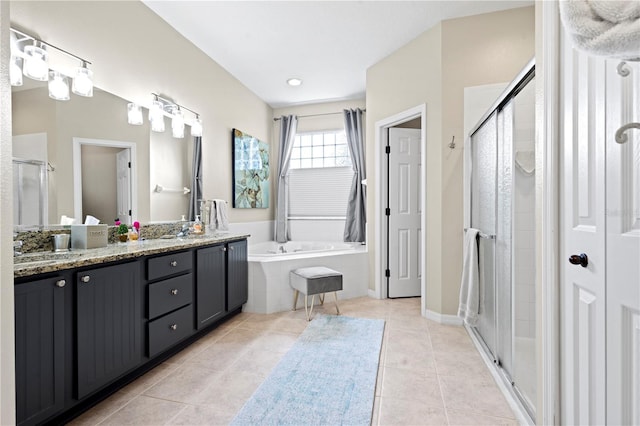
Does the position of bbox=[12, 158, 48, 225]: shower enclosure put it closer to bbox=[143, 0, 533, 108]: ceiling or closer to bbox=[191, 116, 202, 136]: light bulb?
bbox=[191, 116, 202, 136]: light bulb

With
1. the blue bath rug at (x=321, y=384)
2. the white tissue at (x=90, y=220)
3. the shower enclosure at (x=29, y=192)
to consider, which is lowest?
the blue bath rug at (x=321, y=384)

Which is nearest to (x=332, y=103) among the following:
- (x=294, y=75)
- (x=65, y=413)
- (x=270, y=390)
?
(x=294, y=75)

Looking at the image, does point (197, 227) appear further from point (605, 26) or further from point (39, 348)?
point (605, 26)

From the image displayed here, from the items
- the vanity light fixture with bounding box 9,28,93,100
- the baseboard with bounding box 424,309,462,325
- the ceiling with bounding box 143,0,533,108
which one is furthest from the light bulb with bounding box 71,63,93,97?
the baseboard with bounding box 424,309,462,325

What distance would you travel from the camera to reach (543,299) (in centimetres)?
114

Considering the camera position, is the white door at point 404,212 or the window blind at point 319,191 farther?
the window blind at point 319,191

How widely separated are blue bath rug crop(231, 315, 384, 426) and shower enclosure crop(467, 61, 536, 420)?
783 millimetres

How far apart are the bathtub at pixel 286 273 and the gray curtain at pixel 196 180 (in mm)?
755

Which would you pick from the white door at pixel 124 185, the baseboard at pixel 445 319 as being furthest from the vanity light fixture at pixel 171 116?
the baseboard at pixel 445 319

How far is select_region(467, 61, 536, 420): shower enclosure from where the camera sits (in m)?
1.62

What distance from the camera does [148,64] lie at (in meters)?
2.56

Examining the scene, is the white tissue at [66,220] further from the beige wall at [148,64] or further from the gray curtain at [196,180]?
the gray curtain at [196,180]

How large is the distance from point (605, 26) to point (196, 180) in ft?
10.1

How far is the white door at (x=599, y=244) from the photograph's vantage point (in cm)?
79
